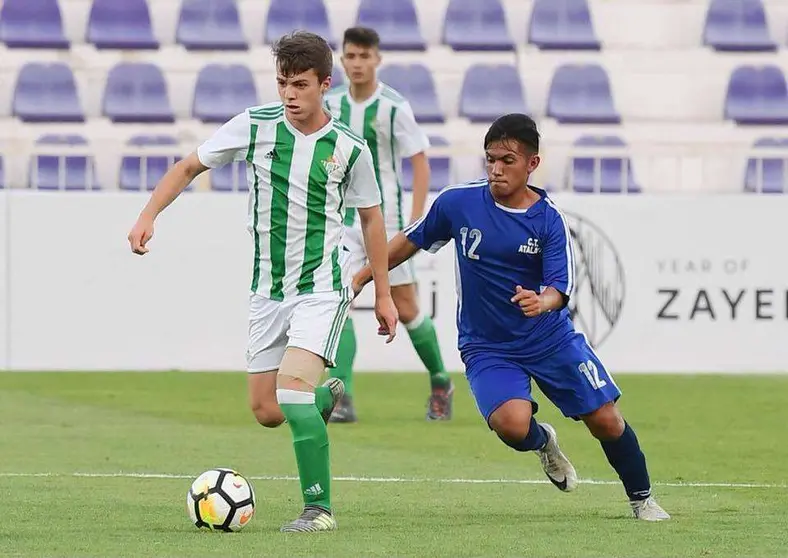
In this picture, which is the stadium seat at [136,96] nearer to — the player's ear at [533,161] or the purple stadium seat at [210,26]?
the purple stadium seat at [210,26]

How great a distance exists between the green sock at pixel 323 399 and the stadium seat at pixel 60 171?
8576mm

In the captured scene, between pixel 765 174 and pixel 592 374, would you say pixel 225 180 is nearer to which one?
pixel 765 174

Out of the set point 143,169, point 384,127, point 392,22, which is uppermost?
point 392,22

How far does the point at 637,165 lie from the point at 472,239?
31.8 ft

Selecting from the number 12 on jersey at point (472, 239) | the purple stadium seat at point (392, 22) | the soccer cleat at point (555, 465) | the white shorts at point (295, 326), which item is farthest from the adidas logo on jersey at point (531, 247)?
the purple stadium seat at point (392, 22)

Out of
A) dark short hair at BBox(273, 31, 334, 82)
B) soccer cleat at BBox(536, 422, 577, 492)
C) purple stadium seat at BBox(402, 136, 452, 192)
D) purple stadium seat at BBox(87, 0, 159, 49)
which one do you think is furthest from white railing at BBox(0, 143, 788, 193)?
dark short hair at BBox(273, 31, 334, 82)

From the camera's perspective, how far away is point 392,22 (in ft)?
58.6

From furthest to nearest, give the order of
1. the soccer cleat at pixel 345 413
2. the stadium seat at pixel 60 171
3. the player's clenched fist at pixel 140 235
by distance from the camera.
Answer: the stadium seat at pixel 60 171, the soccer cleat at pixel 345 413, the player's clenched fist at pixel 140 235

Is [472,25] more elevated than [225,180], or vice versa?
[472,25]

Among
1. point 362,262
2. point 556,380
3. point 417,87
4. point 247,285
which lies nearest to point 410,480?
point 556,380

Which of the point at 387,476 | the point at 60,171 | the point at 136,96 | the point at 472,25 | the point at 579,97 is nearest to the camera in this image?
the point at 387,476

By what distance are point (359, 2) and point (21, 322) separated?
680 centimetres

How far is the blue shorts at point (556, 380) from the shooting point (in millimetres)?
5922

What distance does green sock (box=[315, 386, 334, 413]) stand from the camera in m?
6.18
